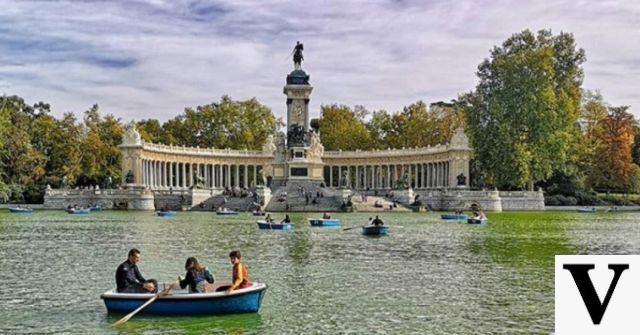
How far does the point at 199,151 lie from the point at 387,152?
72.3 feet

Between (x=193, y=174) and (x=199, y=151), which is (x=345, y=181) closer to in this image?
(x=199, y=151)

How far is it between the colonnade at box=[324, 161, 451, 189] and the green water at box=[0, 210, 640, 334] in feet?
159

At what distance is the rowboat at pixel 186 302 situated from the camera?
664 inches

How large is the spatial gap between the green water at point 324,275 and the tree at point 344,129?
2468 inches

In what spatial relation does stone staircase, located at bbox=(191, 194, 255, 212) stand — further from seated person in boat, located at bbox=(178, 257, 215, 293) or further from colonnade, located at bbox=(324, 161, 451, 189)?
seated person in boat, located at bbox=(178, 257, 215, 293)

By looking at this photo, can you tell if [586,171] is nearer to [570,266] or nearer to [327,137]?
[327,137]

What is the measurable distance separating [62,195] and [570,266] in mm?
73762

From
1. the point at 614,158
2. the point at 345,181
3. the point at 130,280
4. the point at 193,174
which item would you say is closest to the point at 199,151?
the point at 193,174

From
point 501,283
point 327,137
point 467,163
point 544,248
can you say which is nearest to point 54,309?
point 501,283

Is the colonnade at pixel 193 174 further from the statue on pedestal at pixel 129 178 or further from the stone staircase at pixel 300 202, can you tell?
the stone staircase at pixel 300 202

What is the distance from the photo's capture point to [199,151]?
97.2 metres

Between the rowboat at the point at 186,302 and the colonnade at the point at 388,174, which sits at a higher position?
the colonnade at the point at 388,174

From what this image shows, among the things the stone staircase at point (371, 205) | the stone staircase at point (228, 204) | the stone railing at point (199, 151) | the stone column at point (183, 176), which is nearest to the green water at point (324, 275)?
the stone staircase at point (371, 205)

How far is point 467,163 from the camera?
281ft
